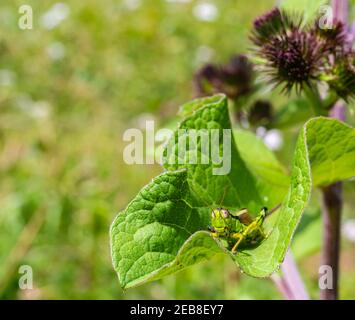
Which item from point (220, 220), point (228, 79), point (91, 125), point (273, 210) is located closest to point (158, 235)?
point (220, 220)

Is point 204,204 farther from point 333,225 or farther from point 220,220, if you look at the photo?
point 333,225

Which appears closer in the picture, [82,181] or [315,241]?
[315,241]

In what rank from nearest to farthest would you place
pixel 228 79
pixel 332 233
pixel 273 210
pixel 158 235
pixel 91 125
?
pixel 158 235
pixel 273 210
pixel 332 233
pixel 228 79
pixel 91 125

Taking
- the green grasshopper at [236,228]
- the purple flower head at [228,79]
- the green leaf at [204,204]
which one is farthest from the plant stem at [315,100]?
the purple flower head at [228,79]

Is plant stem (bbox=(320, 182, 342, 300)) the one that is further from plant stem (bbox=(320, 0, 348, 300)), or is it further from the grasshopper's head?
the grasshopper's head

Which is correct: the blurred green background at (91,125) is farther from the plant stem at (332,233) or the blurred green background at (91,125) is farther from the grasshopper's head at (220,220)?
the grasshopper's head at (220,220)

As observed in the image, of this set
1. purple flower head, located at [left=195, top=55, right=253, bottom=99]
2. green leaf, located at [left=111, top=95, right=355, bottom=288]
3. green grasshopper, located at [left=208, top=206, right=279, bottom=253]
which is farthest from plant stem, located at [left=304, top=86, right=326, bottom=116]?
purple flower head, located at [left=195, top=55, right=253, bottom=99]

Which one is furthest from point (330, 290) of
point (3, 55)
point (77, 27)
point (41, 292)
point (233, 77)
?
point (77, 27)

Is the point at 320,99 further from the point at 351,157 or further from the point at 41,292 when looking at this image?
the point at 41,292
